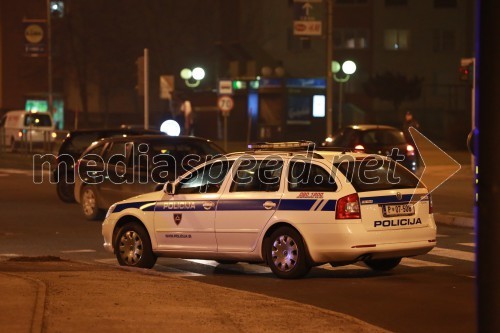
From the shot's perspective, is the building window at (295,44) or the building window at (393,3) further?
the building window at (393,3)

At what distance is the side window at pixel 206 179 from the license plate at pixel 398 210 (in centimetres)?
211

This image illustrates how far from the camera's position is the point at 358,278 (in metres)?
12.5

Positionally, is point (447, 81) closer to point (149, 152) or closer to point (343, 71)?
point (343, 71)

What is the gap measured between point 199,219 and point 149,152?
560 centimetres

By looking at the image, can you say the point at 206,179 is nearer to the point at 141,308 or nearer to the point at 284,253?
the point at 284,253

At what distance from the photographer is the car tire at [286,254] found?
1210 centimetres

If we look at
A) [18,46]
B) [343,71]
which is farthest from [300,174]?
[18,46]

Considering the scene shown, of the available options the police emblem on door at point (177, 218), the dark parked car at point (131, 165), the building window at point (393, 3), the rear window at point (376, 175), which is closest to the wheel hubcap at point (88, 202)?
the dark parked car at point (131, 165)

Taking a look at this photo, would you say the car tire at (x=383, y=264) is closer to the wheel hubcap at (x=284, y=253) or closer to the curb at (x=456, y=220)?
the wheel hubcap at (x=284, y=253)

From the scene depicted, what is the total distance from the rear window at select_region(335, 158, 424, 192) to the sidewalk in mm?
2306

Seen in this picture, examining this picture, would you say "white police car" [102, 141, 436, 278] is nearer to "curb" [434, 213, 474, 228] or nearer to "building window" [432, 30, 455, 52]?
"curb" [434, 213, 474, 228]

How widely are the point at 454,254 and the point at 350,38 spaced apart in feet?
180

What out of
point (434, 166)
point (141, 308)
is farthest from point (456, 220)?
point (434, 166)

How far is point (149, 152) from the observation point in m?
18.5
